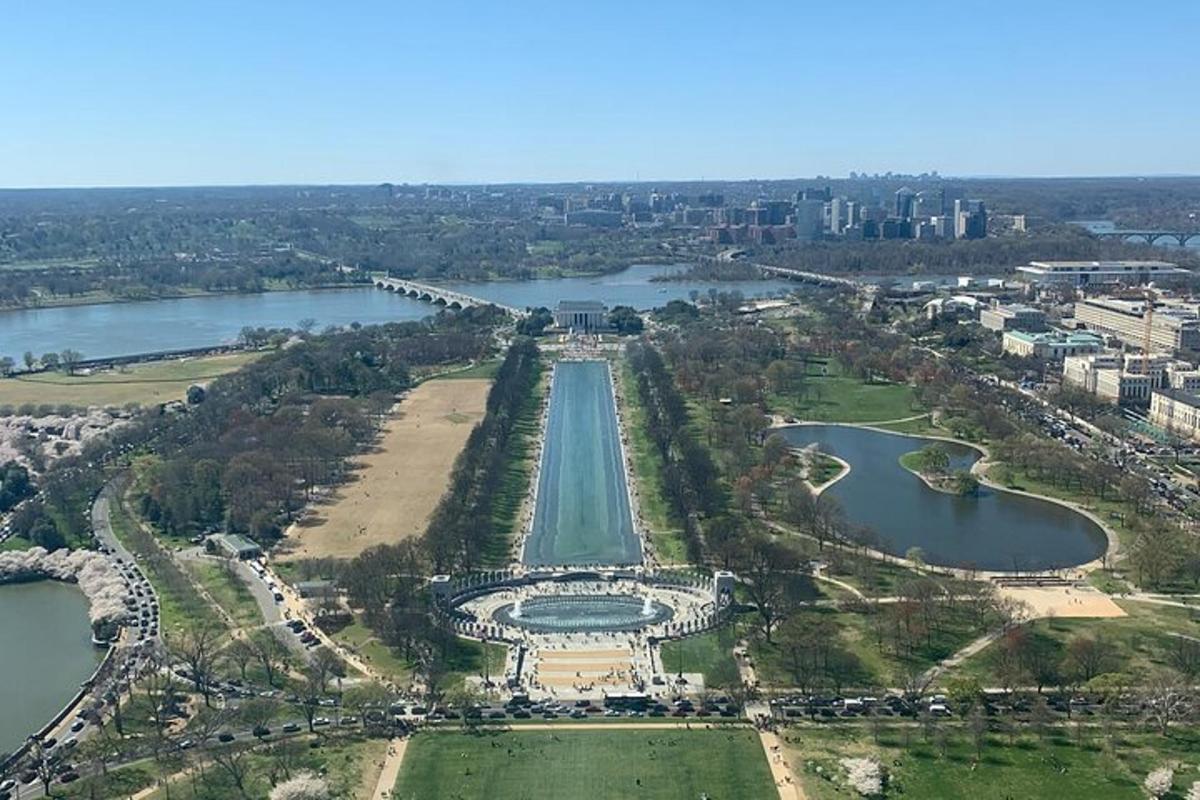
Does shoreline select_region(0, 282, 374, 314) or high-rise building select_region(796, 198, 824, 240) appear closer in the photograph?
shoreline select_region(0, 282, 374, 314)

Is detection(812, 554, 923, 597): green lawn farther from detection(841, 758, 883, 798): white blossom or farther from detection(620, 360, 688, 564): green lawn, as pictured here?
detection(841, 758, 883, 798): white blossom

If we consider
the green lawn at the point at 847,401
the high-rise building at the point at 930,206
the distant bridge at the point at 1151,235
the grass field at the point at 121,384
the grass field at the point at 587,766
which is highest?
the high-rise building at the point at 930,206

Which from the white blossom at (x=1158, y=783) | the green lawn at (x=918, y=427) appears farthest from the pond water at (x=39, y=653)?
the green lawn at (x=918, y=427)

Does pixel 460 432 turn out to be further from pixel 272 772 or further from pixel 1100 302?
pixel 1100 302

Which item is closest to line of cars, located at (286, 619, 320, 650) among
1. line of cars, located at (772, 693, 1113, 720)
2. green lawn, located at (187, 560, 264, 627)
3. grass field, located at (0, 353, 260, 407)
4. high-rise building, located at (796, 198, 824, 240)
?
green lawn, located at (187, 560, 264, 627)

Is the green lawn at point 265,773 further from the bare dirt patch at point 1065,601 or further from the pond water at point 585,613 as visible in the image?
the bare dirt patch at point 1065,601

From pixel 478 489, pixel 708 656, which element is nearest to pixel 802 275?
pixel 478 489
